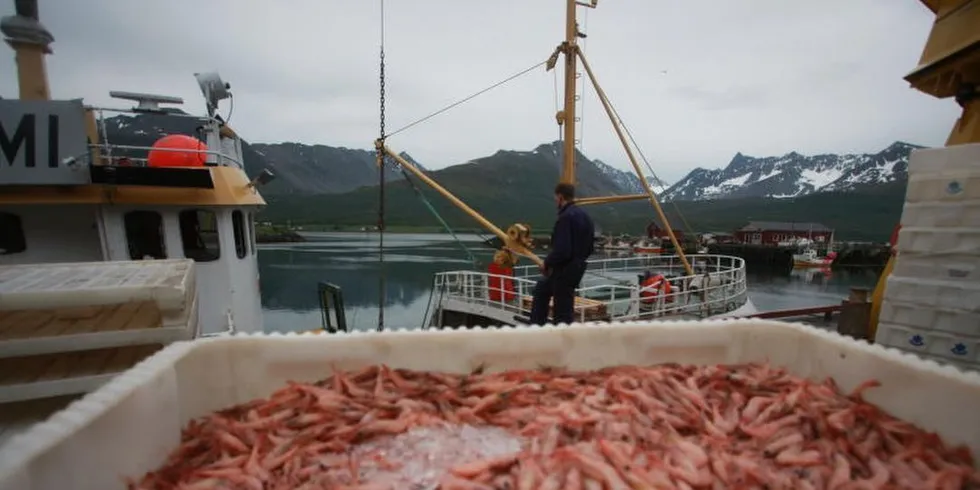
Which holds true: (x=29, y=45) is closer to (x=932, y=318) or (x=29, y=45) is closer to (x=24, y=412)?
(x=24, y=412)

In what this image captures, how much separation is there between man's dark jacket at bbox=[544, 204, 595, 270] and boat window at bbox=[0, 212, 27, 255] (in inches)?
312

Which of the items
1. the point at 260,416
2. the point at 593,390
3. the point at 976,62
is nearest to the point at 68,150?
the point at 260,416

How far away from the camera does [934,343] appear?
423 cm

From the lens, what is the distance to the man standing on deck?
5371mm

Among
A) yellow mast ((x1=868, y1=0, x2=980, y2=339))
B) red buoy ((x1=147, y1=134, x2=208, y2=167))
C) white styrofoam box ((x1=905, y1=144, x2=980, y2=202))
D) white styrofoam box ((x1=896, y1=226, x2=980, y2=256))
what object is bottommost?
white styrofoam box ((x1=896, y1=226, x2=980, y2=256))

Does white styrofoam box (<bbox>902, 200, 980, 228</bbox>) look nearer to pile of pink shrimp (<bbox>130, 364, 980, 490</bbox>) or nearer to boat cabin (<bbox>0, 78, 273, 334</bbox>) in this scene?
pile of pink shrimp (<bbox>130, 364, 980, 490</bbox>)

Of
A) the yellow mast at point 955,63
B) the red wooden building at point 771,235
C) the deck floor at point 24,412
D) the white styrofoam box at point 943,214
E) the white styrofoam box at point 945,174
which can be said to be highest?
the yellow mast at point 955,63

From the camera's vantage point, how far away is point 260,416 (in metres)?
2.69

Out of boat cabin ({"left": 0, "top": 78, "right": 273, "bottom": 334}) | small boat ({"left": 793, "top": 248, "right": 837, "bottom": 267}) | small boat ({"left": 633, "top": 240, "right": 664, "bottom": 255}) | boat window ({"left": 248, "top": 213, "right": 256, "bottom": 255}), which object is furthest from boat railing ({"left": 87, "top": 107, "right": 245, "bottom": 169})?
small boat ({"left": 633, "top": 240, "right": 664, "bottom": 255})

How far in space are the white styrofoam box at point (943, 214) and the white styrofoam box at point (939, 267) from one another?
0.31 m

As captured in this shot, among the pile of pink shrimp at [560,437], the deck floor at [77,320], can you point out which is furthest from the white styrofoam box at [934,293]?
the deck floor at [77,320]

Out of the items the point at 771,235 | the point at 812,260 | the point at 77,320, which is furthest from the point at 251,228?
the point at 771,235

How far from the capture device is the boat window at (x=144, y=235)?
6629 mm

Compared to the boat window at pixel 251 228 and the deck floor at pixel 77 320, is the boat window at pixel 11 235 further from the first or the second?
the deck floor at pixel 77 320
